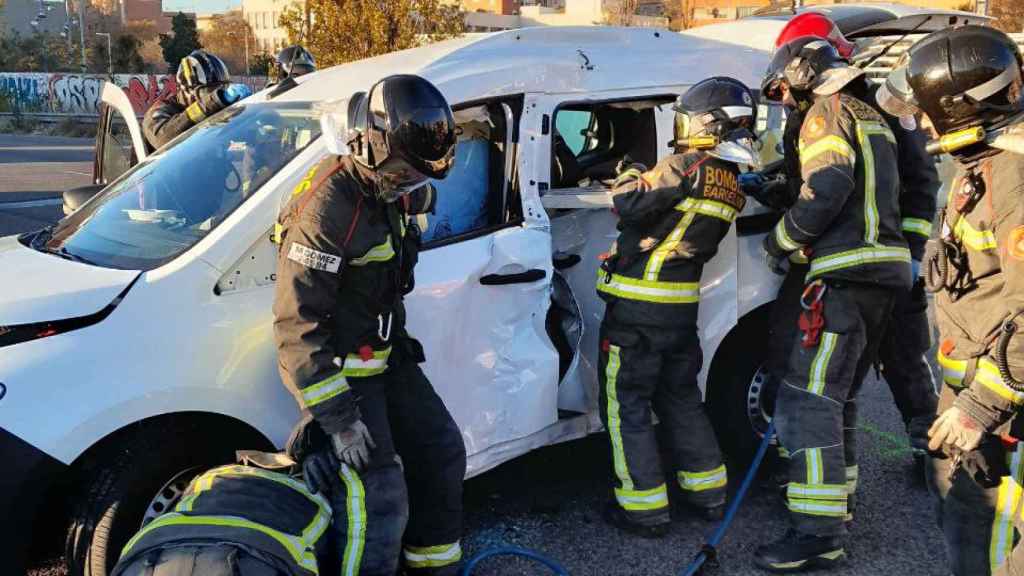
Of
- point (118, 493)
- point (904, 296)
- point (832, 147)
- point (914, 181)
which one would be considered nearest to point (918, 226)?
point (914, 181)

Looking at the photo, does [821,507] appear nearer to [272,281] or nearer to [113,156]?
[272,281]

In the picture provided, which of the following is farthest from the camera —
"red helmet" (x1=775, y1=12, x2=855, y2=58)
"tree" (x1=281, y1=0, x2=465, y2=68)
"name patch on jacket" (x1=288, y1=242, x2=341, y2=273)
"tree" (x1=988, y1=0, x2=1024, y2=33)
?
"tree" (x1=988, y1=0, x2=1024, y2=33)

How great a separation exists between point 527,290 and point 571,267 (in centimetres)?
58

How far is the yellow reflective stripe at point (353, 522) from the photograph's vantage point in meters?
2.77

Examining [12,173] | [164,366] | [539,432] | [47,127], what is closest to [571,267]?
[539,432]

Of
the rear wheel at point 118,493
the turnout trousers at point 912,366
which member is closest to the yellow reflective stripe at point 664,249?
the turnout trousers at point 912,366

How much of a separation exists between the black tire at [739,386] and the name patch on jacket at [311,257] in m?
2.19

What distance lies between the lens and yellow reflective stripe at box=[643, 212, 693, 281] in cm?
364

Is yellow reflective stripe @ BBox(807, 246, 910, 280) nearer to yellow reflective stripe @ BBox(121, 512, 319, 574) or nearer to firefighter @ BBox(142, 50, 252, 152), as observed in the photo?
yellow reflective stripe @ BBox(121, 512, 319, 574)

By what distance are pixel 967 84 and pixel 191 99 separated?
447 cm

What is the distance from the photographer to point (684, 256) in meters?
3.65

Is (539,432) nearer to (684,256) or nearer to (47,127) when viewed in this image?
(684,256)

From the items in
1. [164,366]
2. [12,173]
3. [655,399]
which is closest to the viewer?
[164,366]

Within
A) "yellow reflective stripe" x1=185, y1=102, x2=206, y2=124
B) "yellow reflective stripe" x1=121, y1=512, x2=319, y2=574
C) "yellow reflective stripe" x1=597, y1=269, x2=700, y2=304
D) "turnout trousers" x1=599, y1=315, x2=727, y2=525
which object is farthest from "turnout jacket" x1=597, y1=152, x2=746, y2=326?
"yellow reflective stripe" x1=185, y1=102, x2=206, y2=124
